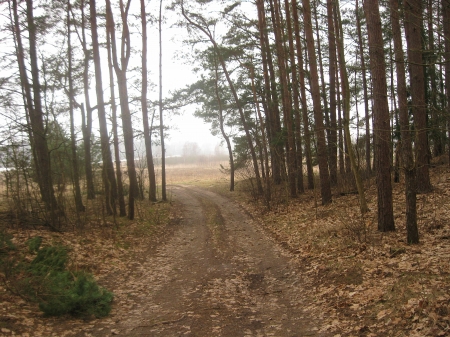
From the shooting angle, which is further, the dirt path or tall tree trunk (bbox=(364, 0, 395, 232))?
tall tree trunk (bbox=(364, 0, 395, 232))

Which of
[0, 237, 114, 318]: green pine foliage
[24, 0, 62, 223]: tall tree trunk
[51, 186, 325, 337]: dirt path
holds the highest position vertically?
[24, 0, 62, 223]: tall tree trunk

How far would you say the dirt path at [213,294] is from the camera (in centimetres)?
559

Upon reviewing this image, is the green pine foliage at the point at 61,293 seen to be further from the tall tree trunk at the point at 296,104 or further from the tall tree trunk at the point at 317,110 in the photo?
the tall tree trunk at the point at 296,104

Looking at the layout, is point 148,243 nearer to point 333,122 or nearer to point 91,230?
point 91,230

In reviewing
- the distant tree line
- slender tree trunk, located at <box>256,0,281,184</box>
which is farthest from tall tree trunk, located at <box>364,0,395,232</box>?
slender tree trunk, located at <box>256,0,281,184</box>

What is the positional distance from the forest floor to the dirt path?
2 centimetres

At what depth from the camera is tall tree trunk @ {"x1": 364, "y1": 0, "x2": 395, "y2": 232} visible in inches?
333

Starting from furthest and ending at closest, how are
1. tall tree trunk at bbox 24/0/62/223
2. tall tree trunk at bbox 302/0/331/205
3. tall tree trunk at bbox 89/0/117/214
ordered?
1. tall tree trunk at bbox 89/0/117/214
2. tall tree trunk at bbox 302/0/331/205
3. tall tree trunk at bbox 24/0/62/223

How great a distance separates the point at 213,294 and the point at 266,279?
4.52 feet

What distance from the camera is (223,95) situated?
2738 centimetres

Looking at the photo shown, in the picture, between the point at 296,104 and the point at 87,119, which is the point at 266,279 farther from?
the point at 87,119

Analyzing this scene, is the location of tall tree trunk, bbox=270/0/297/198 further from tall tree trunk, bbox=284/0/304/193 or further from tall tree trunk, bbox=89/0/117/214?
tall tree trunk, bbox=89/0/117/214

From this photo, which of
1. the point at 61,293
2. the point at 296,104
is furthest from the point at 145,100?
the point at 61,293

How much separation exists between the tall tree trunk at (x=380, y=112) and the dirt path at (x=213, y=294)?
8.90 ft
